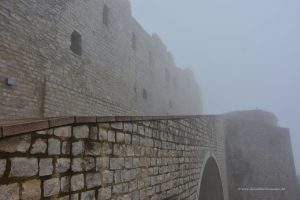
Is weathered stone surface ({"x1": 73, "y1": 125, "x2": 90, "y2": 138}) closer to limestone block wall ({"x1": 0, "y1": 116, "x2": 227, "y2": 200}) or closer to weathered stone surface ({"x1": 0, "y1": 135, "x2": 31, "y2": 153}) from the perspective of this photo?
limestone block wall ({"x1": 0, "y1": 116, "x2": 227, "y2": 200})

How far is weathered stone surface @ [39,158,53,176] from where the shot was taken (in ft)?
7.18

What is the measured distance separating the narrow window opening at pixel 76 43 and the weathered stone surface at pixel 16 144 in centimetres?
811

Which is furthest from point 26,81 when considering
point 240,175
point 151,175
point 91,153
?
point 240,175

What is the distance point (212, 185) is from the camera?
12055 millimetres

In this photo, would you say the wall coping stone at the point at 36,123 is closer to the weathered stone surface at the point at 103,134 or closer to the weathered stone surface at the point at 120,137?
the weathered stone surface at the point at 103,134

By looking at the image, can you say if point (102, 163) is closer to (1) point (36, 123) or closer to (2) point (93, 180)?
(2) point (93, 180)

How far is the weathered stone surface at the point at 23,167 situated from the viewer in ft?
6.41

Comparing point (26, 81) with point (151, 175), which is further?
point (26, 81)

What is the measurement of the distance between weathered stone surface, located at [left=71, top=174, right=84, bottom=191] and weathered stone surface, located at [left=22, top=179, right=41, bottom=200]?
42 centimetres

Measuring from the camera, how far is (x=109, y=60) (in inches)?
467

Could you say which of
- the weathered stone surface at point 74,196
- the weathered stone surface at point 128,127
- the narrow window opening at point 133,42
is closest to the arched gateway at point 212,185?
the narrow window opening at point 133,42

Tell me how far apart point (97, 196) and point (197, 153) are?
4.97 metres

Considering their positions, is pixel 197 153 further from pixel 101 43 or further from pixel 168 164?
pixel 101 43

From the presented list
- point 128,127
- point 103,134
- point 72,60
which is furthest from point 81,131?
point 72,60
